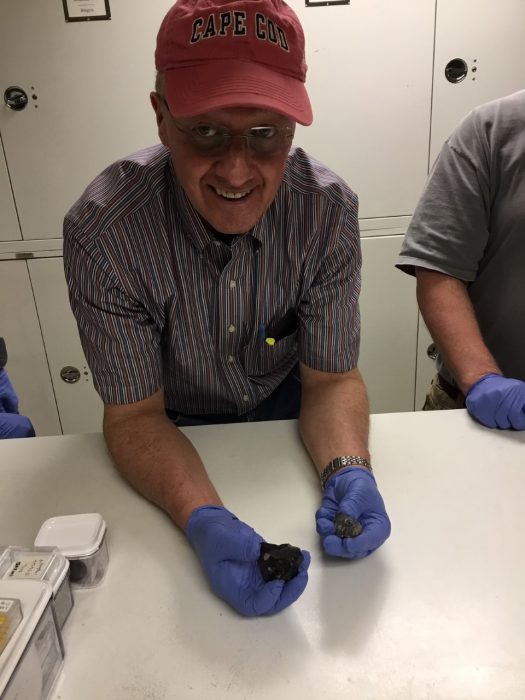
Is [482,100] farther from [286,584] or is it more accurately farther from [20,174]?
[286,584]

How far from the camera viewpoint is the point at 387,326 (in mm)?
2232

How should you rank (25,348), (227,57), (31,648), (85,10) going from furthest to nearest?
(25,348)
(85,10)
(227,57)
(31,648)

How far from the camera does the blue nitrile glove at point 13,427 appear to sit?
50.3 inches

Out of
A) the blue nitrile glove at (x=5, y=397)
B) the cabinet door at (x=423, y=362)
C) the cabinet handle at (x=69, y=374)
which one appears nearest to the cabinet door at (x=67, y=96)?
the cabinet handle at (x=69, y=374)

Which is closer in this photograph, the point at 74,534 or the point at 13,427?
the point at 74,534

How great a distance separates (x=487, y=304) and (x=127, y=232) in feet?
2.74

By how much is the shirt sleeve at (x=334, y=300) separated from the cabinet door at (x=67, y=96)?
1.15 metres

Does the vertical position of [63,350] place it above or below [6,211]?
below

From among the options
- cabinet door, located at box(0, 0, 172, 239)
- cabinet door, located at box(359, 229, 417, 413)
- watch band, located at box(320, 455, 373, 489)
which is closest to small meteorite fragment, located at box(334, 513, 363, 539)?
watch band, located at box(320, 455, 373, 489)


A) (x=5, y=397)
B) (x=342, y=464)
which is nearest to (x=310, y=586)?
(x=342, y=464)

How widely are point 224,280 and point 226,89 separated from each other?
0.34 m

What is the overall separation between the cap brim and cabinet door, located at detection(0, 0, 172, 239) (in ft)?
3.80

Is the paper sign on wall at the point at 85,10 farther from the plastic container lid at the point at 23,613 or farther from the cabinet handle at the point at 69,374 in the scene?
the plastic container lid at the point at 23,613

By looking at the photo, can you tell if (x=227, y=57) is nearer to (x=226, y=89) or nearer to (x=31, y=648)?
(x=226, y=89)
